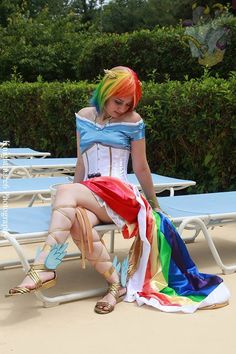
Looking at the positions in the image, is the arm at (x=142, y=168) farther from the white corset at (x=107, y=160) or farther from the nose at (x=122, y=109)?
the nose at (x=122, y=109)

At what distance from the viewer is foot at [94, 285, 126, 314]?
3.40m

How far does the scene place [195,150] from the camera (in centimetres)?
701

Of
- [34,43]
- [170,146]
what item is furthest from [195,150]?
[34,43]

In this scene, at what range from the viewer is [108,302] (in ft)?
11.3

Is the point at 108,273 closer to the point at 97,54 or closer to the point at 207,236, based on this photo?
the point at 207,236

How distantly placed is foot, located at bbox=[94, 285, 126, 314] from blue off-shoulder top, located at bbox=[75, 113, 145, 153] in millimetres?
949

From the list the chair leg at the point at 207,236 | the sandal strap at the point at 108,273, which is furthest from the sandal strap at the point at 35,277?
the chair leg at the point at 207,236

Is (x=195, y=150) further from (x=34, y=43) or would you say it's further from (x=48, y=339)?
(x=34, y=43)

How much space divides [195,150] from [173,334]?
413 cm

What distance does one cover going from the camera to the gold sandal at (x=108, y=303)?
3.40m

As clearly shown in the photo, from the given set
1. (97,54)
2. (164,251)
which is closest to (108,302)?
(164,251)

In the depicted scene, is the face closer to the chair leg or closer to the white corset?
the white corset

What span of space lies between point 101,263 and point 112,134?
0.84m

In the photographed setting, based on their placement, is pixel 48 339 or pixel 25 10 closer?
pixel 48 339
